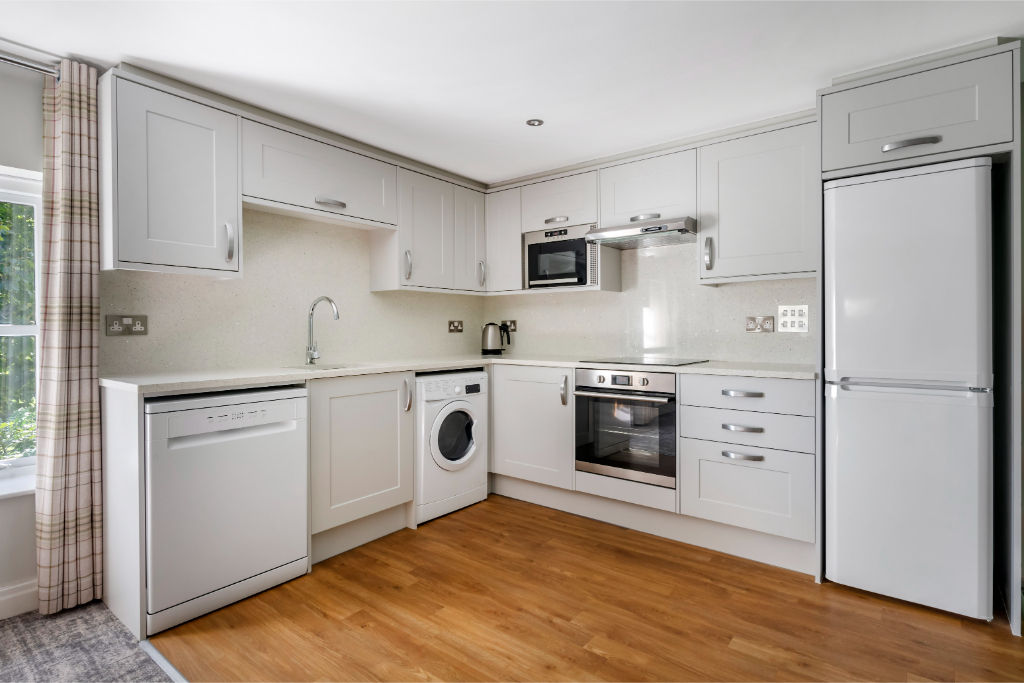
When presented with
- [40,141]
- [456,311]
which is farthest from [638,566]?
[40,141]

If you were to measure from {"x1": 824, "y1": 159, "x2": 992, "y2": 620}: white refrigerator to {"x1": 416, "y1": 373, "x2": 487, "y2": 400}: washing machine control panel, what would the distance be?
1.93 metres

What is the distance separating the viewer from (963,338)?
205cm

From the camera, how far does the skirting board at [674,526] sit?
2.56m

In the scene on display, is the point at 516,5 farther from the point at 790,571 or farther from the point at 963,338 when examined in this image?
the point at 790,571

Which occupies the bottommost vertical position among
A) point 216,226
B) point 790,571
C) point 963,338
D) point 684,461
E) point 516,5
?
point 790,571

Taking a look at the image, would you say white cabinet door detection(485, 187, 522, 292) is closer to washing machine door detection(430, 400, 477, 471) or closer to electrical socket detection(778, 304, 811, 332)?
washing machine door detection(430, 400, 477, 471)

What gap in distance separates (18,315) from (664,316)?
11.1 feet

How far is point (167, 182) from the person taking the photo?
226cm

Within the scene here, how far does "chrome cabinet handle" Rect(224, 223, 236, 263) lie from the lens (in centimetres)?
245

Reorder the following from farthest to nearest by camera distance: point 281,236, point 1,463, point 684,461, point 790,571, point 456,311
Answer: point 456,311
point 281,236
point 684,461
point 790,571
point 1,463

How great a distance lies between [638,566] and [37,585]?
2611 mm

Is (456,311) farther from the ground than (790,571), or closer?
farther from the ground

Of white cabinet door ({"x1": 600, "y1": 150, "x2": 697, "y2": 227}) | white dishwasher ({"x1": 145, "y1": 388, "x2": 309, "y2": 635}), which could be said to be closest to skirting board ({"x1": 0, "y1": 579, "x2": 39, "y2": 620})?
white dishwasher ({"x1": 145, "y1": 388, "x2": 309, "y2": 635})

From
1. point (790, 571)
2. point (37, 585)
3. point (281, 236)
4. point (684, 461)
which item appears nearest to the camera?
point (37, 585)
